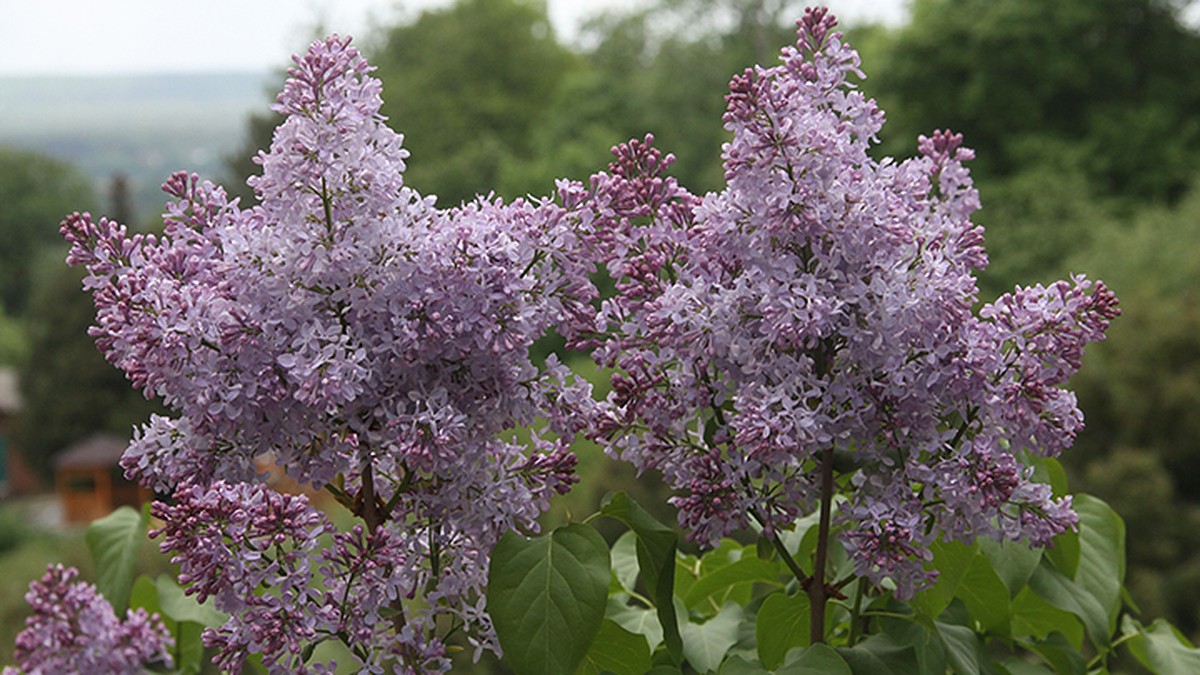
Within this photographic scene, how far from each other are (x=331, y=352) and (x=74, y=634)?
76 centimetres

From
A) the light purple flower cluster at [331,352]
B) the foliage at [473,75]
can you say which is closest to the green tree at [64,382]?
the foliage at [473,75]

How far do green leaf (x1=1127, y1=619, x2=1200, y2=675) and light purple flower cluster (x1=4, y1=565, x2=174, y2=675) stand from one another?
1.36 m

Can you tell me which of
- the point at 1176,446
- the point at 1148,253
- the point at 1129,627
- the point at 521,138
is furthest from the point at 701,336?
the point at 521,138

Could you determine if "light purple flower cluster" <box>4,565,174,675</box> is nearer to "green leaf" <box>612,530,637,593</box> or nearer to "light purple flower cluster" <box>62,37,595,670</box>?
"light purple flower cluster" <box>62,37,595,670</box>

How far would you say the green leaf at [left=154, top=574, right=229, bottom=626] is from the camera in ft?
5.71

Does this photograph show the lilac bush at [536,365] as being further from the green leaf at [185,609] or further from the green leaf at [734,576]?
the green leaf at [185,609]

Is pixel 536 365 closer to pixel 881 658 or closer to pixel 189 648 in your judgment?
pixel 881 658

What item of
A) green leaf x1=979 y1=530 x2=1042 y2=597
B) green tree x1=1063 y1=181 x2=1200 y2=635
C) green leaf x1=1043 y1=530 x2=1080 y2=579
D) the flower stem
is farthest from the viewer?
green tree x1=1063 y1=181 x2=1200 y2=635

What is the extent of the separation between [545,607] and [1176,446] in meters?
8.27

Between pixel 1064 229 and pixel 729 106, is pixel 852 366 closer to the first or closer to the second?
pixel 729 106

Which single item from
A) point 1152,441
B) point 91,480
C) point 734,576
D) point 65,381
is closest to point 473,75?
point 65,381

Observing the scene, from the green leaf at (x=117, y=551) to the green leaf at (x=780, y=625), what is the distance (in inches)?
33.2

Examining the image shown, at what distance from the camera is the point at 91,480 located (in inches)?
1083

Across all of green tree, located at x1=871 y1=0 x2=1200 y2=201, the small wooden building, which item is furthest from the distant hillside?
green tree, located at x1=871 y1=0 x2=1200 y2=201
